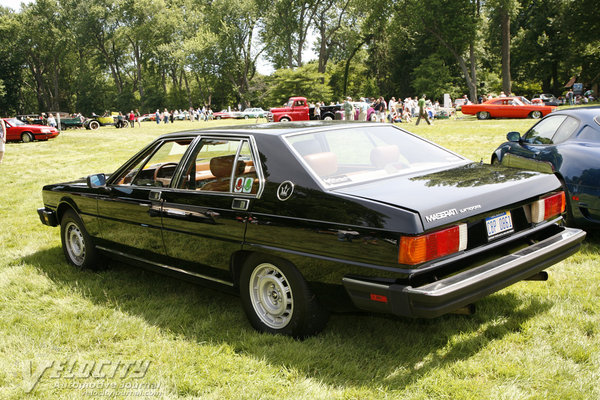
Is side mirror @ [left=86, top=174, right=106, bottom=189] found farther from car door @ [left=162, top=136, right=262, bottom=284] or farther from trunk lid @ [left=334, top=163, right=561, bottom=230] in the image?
trunk lid @ [left=334, top=163, right=561, bottom=230]

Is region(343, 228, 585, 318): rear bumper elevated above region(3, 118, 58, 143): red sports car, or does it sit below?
below

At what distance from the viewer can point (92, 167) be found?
15555 millimetres

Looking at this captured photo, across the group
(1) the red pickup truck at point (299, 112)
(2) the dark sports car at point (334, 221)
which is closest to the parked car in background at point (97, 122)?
(1) the red pickup truck at point (299, 112)

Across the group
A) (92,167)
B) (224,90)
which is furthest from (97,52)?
(92,167)

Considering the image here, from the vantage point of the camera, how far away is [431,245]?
2.87 metres

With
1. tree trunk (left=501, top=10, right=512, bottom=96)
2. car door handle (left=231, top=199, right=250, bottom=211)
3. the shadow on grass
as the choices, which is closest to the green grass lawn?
the shadow on grass

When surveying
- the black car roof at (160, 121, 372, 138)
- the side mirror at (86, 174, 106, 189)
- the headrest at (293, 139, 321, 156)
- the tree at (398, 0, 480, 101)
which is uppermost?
the tree at (398, 0, 480, 101)

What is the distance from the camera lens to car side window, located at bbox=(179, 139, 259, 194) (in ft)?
12.3

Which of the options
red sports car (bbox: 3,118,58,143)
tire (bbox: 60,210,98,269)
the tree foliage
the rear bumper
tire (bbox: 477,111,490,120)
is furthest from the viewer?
the tree foliage

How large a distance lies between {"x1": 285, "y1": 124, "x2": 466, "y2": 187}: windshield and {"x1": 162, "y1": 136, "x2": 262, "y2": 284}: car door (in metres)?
0.42

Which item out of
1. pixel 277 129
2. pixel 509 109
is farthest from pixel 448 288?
pixel 509 109

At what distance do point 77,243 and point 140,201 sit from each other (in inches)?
63.5

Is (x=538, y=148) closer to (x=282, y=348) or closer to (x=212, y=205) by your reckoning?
(x=212, y=205)

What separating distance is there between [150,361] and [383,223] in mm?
1826
